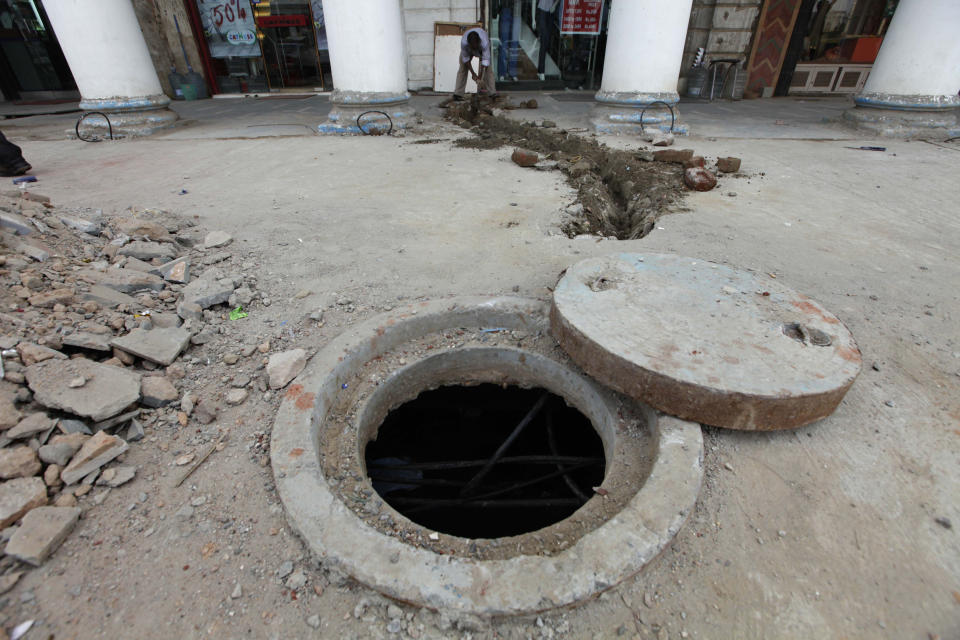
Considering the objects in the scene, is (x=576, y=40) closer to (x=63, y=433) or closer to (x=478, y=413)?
(x=478, y=413)

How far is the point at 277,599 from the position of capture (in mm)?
1205

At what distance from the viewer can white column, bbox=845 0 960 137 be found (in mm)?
5598

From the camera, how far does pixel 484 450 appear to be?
3414 millimetres

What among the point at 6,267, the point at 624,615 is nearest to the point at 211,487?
the point at 624,615

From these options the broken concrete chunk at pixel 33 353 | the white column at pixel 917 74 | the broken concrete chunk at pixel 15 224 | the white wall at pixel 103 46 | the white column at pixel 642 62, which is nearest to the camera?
the broken concrete chunk at pixel 33 353

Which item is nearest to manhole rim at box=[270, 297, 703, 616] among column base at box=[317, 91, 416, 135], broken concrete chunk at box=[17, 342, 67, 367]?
broken concrete chunk at box=[17, 342, 67, 367]

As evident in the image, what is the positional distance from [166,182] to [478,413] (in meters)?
3.64

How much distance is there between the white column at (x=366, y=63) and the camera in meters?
5.62

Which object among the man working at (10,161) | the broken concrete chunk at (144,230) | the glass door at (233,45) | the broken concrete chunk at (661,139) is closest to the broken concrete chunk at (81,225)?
the broken concrete chunk at (144,230)

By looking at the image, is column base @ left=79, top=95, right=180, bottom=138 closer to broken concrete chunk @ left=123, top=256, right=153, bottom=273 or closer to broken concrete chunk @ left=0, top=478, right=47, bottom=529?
broken concrete chunk @ left=123, top=256, right=153, bottom=273

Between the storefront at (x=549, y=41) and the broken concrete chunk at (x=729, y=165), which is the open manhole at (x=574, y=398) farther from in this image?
the storefront at (x=549, y=41)

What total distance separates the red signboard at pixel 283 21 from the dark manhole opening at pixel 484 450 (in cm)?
1052

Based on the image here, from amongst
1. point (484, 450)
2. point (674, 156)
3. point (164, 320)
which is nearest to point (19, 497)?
point (164, 320)

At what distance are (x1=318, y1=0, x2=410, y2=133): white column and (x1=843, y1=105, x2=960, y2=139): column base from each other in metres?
6.48
